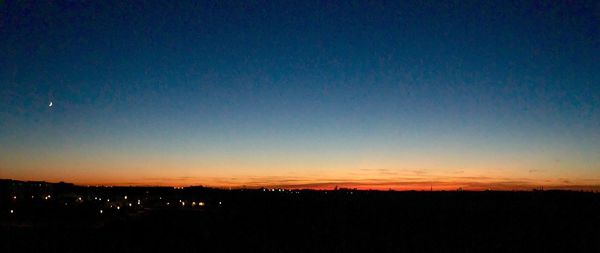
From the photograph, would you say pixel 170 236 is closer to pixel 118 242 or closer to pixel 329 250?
pixel 118 242

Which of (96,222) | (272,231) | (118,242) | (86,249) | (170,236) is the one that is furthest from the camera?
(96,222)

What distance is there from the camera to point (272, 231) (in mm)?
43844

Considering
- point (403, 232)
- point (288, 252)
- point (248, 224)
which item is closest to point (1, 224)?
point (248, 224)

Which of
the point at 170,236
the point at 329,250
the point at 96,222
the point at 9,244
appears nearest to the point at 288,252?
the point at 329,250

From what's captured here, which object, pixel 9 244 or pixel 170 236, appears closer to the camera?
pixel 9 244

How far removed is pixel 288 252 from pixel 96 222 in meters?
22.1

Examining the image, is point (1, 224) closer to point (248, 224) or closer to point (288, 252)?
point (248, 224)

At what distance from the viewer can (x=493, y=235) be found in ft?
145

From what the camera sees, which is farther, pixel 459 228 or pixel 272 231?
pixel 459 228

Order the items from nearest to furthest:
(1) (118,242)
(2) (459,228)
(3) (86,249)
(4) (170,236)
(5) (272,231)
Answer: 1. (3) (86,249)
2. (1) (118,242)
3. (4) (170,236)
4. (5) (272,231)
5. (2) (459,228)

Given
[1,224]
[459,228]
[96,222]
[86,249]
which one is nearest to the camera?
[86,249]

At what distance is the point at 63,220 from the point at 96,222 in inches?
106

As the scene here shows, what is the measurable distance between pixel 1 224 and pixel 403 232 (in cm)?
3101

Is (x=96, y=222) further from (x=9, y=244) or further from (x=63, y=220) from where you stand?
(x=9, y=244)
